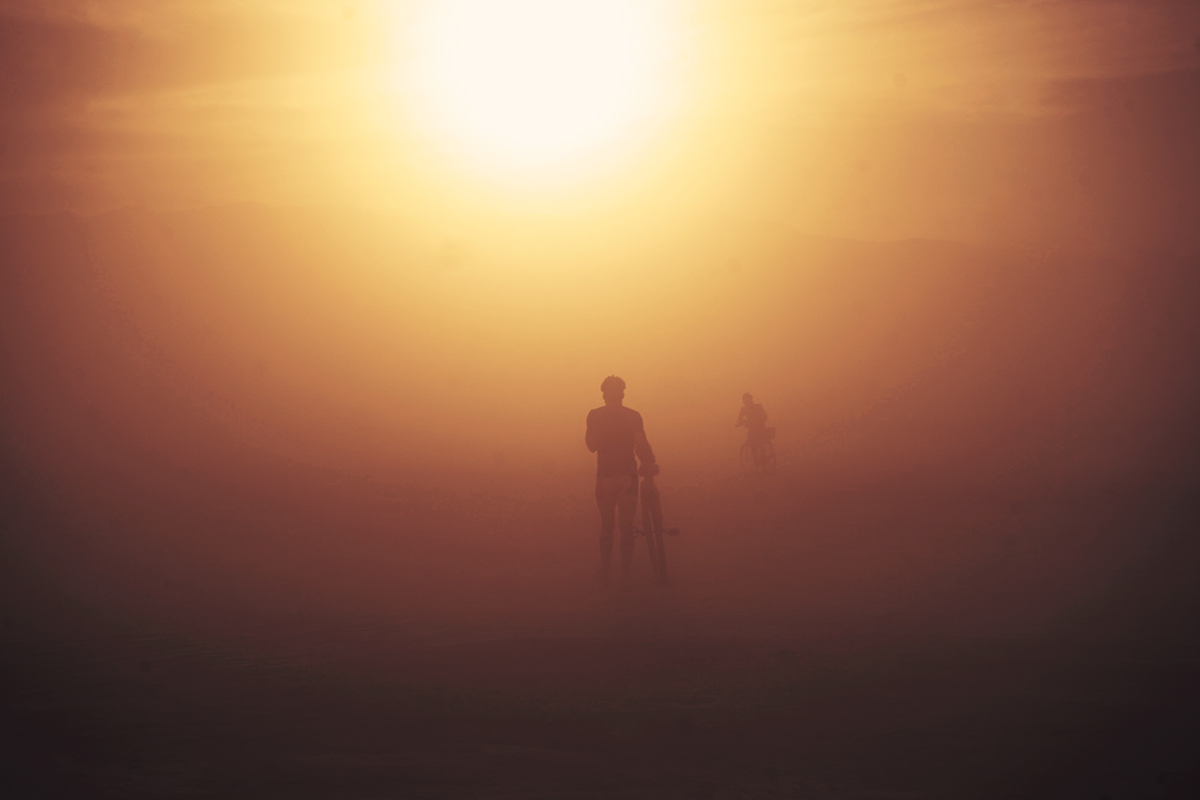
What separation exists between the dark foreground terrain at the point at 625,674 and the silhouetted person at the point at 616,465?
2.33 ft

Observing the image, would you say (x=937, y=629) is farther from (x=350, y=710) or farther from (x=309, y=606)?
(x=309, y=606)

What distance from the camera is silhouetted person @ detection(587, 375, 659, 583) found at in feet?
38.0

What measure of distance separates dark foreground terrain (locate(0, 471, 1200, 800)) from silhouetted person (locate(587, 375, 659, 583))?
2.33 ft

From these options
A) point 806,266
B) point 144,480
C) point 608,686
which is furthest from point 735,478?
point 806,266

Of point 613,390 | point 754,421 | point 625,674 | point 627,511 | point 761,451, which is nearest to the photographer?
point 625,674

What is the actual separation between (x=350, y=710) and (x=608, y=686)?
1468 mm

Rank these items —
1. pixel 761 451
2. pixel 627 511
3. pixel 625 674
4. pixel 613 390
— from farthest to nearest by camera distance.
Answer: pixel 761 451, pixel 613 390, pixel 627 511, pixel 625 674

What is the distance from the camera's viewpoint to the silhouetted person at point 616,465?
11570 mm

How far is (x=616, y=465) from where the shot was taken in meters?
11.6

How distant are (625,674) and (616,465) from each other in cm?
446

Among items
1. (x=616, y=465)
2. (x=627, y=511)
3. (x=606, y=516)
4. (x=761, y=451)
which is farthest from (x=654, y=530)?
(x=761, y=451)

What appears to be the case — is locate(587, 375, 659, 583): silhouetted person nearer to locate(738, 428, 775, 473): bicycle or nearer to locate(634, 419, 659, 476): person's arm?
locate(634, 419, 659, 476): person's arm

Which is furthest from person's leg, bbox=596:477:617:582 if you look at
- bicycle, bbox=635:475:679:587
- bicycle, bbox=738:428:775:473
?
bicycle, bbox=738:428:775:473

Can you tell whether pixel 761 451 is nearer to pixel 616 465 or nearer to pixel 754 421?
pixel 754 421
